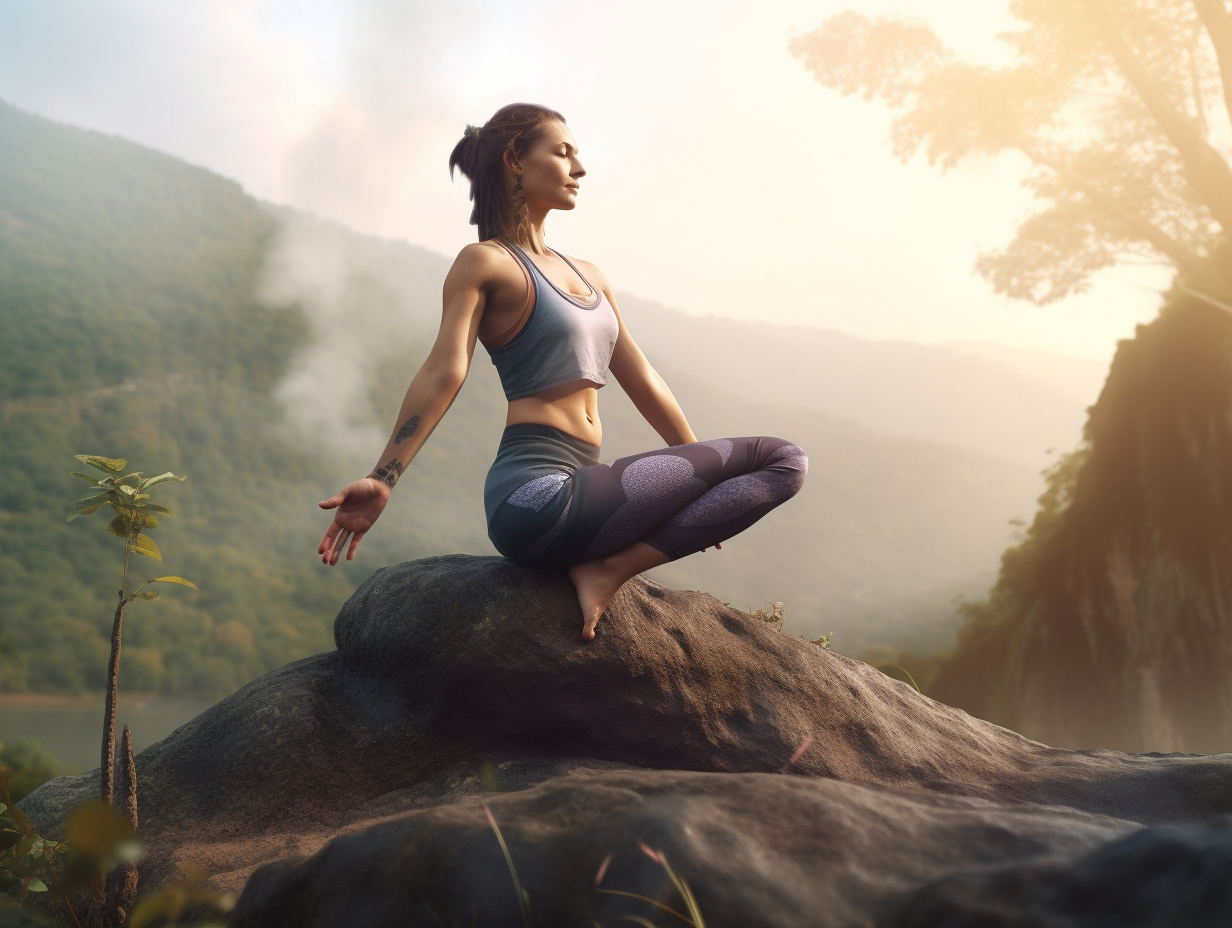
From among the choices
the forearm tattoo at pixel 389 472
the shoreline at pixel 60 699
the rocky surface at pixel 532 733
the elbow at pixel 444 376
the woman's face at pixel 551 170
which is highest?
the woman's face at pixel 551 170

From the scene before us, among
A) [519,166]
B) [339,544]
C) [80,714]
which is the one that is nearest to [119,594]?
[339,544]

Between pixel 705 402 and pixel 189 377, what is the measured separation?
47784mm

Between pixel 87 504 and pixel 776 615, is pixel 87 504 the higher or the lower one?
the higher one

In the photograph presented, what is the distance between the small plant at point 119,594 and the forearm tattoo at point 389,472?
2.21 feet

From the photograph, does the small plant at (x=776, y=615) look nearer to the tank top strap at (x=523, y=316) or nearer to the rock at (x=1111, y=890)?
the tank top strap at (x=523, y=316)

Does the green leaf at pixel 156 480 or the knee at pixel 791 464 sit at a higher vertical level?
the knee at pixel 791 464

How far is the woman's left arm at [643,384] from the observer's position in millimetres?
4332

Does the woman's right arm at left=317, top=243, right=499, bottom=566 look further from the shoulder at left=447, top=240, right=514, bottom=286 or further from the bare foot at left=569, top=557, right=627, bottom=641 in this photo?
the bare foot at left=569, top=557, right=627, bottom=641

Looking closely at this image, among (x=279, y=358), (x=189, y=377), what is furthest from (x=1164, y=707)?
(x=279, y=358)

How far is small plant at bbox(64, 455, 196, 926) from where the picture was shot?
9.19ft

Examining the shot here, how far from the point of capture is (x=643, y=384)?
14.4ft

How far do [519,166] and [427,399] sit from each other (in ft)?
4.37

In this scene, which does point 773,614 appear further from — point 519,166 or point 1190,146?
point 1190,146

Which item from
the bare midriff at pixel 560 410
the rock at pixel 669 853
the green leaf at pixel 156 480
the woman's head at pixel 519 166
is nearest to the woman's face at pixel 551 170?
the woman's head at pixel 519 166
